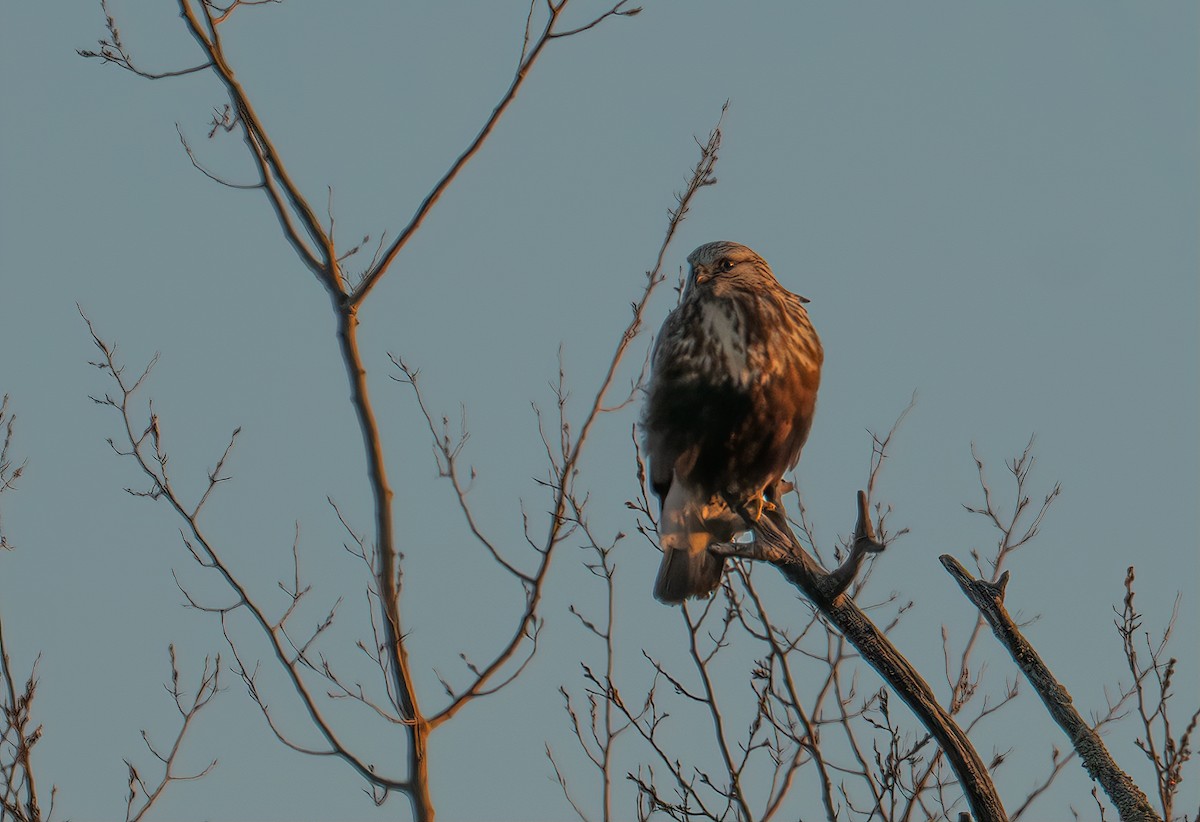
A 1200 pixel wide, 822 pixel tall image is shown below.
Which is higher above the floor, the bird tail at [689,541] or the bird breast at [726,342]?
the bird breast at [726,342]

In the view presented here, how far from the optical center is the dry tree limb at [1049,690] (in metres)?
3.86

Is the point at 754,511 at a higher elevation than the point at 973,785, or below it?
higher

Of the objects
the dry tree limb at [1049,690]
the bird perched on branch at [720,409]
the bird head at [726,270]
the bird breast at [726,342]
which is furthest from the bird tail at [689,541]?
the dry tree limb at [1049,690]

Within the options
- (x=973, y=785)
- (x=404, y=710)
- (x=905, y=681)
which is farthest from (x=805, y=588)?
(x=404, y=710)

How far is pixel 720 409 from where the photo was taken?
5.20m

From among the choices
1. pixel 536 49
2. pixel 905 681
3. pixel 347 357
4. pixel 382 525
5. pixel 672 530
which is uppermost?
pixel 536 49

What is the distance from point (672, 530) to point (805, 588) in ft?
3.09

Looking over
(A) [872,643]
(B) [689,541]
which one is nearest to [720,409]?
(B) [689,541]

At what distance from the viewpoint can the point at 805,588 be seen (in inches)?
177

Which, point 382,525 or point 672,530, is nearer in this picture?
point 382,525

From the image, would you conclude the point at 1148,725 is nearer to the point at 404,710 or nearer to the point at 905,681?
the point at 905,681

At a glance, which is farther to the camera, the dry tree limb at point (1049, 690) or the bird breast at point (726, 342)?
the bird breast at point (726, 342)

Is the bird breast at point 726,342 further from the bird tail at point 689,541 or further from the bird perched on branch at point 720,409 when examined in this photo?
the bird tail at point 689,541

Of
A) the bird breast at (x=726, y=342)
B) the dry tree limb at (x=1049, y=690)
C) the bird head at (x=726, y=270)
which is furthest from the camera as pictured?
the bird head at (x=726, y=270)
